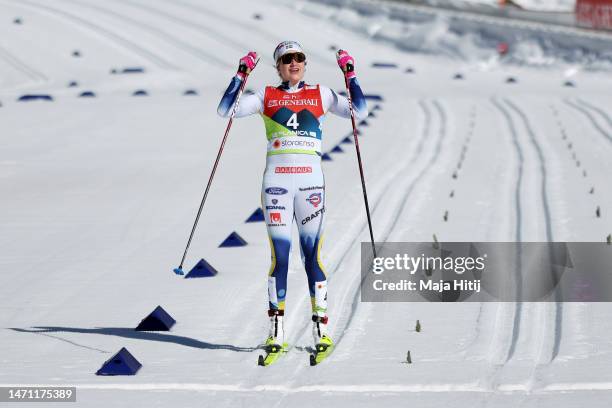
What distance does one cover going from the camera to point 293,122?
7.54 meters

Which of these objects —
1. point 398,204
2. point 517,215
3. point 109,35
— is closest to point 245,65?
point 517,215

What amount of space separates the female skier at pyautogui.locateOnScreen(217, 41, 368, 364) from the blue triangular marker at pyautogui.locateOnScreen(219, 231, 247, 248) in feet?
13.1

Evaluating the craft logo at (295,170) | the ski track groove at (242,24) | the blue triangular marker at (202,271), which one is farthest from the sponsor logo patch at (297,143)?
the ski track groove at (242,24)

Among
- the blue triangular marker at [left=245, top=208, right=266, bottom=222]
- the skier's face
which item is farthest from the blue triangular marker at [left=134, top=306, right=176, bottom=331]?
the blue triangular marker at [left=245, top=208, right=266, bottom=222]

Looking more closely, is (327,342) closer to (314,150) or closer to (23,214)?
(314,150)

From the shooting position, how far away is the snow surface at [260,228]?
7094 mm

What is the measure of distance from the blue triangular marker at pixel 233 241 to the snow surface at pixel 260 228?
13cm

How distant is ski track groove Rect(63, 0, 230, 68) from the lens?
32219mm

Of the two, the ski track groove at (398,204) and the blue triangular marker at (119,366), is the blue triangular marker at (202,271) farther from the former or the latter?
the blue triangular marker at (119,366)

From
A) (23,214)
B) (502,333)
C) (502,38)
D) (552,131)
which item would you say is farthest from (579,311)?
(502,38)

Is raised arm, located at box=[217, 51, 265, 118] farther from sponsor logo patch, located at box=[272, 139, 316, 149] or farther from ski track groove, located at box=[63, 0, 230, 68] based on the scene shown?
ski track groove, located at box=[63, 0, 230, 68]

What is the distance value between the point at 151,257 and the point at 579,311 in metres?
4.29

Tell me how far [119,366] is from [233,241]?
175 inches

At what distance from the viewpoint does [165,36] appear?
115 ft
